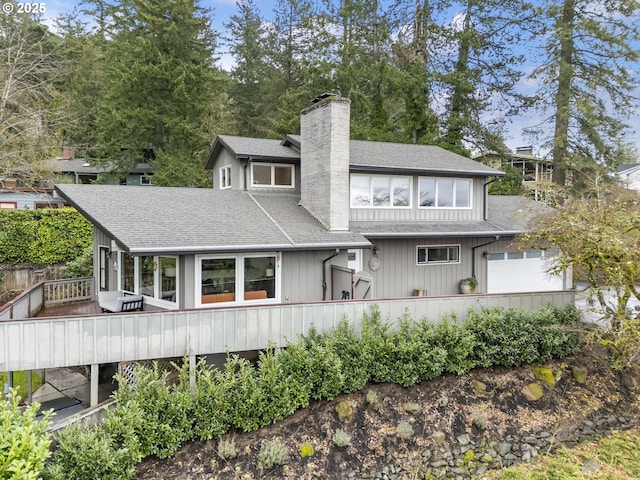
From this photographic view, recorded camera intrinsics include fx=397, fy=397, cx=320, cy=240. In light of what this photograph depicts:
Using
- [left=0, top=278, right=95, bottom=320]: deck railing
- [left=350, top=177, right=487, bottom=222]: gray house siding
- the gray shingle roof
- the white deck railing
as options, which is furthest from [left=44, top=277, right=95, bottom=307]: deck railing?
the gray shingle roof

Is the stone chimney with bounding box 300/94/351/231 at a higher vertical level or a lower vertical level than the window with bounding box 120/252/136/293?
higher

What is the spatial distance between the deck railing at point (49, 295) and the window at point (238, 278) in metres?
3.94

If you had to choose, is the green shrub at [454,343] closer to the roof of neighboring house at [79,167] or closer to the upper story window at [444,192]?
the upper story window at [444,192]

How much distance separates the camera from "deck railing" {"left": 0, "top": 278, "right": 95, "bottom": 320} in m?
8.95

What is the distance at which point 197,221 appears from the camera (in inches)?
401

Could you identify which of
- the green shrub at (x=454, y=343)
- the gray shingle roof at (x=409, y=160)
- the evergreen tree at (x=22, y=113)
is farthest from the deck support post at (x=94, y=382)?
the evergreen tree at (x=22, y=113)

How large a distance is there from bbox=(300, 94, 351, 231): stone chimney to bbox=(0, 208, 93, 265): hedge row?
10.8 meters

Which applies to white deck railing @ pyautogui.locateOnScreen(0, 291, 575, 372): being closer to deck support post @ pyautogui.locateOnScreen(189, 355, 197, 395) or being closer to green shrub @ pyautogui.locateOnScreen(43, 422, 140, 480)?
deck support post @ pyautogui.locateOnScreen(189, 355, 197, 395)

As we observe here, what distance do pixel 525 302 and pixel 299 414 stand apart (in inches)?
243

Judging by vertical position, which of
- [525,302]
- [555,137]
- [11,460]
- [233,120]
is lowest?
[11,460]

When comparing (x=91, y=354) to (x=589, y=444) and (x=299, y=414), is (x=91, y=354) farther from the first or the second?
(x=589, y=444)

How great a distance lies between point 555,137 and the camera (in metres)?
20.0

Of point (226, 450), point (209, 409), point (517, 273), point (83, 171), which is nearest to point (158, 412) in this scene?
point (209, 409)

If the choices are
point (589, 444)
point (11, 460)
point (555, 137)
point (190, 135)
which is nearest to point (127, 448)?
point (11, 460)
